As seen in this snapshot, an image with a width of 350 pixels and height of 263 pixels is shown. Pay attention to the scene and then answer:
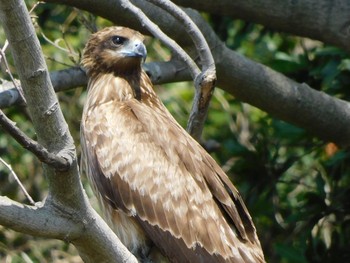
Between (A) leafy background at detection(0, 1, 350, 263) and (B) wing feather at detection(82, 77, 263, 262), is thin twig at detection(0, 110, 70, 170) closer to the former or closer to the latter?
(B) wing feather at detection(82, 77, 263, 262)

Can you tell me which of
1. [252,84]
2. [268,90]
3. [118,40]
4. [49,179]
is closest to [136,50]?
[118,40]

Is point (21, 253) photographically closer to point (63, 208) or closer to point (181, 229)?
point (181, 229)

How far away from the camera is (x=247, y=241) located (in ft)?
17.3

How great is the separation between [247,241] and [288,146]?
2.39 m

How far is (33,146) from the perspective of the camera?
12.0 feet

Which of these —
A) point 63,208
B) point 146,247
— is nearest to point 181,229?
point 146,247

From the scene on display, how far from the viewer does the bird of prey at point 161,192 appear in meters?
5.16

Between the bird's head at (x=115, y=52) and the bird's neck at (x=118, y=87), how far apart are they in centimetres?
5

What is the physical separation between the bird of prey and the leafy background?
118 centimetres

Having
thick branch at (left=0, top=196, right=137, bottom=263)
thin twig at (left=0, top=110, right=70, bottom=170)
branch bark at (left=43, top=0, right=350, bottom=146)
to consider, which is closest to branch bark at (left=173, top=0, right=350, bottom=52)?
branch bark at (left=43, top=0, right=350, bottom=146)

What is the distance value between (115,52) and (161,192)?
1.04 m

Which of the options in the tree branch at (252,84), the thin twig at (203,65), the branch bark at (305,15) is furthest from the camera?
the branch bark at (305,15)

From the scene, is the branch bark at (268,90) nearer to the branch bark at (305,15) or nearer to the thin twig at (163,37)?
the branch bark at (305,15)

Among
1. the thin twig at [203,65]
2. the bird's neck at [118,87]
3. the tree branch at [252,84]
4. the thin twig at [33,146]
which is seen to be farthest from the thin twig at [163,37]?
the thin twig at [33,146]
